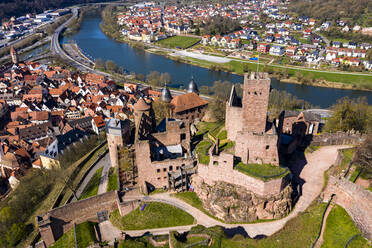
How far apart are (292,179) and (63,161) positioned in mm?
39215

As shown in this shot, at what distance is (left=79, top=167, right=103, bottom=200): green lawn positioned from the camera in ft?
136

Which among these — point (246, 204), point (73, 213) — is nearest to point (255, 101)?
point (246, 204)

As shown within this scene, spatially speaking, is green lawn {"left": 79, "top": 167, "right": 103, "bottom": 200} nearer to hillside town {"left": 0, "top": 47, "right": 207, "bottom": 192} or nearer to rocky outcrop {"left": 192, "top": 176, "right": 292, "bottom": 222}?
hillside town {"left": 0, "top": 47, "right": 207, "bottom": 192}

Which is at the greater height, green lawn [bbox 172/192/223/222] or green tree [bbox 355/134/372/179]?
green tree [bbox 355/134/372/179]

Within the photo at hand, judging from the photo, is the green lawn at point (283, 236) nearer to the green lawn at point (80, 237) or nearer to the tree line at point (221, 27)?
the green lawn at point (80, 237)

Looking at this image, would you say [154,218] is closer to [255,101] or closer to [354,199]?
[255,101]

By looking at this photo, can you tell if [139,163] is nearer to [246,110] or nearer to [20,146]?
[246,110]

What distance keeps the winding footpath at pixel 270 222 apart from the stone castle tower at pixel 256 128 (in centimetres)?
629

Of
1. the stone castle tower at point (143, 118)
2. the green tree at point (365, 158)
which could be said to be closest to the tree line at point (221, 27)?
the stone castle tower at point (143, 118)

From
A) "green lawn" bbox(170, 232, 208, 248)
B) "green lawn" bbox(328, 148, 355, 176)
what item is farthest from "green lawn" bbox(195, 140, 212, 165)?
"green lawn" bbox(328, 148, 355, 176)

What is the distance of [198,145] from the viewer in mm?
42344

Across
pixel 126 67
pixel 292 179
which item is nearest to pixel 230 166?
pixel 292 179

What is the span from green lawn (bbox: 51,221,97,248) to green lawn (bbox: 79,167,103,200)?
5.28 meters

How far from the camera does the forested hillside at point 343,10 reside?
150625 mm
